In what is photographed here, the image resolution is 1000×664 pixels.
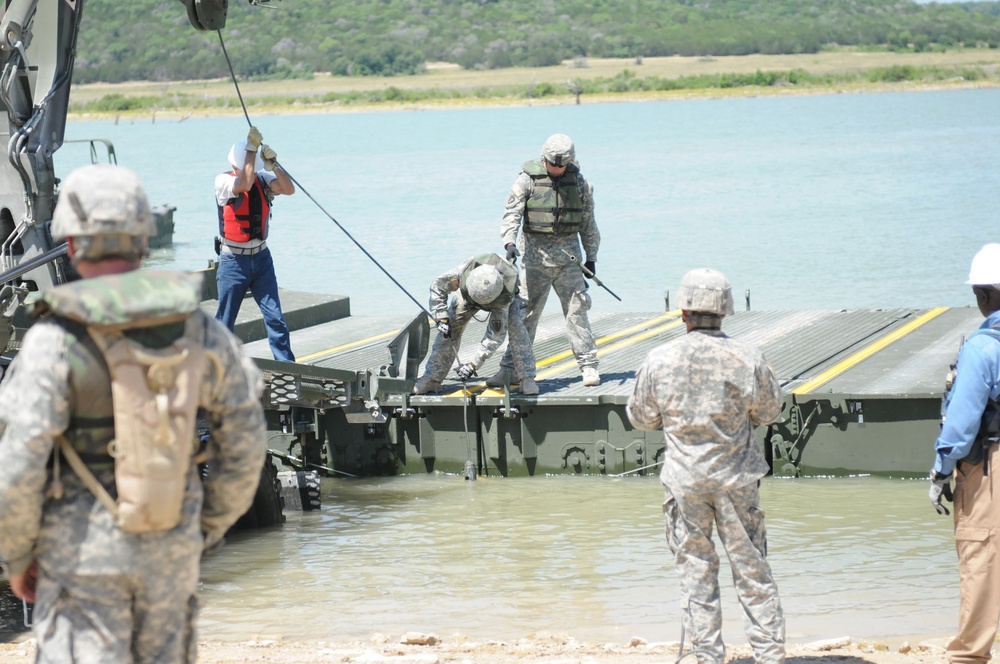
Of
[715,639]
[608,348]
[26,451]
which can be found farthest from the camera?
[608,348]

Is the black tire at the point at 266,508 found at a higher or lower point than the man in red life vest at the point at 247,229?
lower

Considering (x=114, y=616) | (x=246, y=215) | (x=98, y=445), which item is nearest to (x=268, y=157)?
(x=246, y=215)

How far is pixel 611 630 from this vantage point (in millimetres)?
7309

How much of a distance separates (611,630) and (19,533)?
4.16 m

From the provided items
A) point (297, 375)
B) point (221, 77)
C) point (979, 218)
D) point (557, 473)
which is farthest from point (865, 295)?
point (221, 77)

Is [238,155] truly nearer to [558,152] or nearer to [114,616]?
[558,152]

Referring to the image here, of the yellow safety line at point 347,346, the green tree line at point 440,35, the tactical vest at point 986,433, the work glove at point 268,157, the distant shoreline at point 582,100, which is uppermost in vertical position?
the green tree line at point 440,35

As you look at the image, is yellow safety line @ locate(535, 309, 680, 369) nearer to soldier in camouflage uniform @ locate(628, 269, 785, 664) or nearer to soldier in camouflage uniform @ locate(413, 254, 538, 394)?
soldier in camouflage uniform @ locate(413, 254, 538, 394)

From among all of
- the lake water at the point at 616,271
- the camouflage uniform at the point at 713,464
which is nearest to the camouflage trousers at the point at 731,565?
the camouflage uniform at the point at 713,464

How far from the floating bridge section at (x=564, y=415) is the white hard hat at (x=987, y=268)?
16.6 feet

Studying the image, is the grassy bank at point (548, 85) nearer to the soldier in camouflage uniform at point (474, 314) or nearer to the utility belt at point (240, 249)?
the soldier in camouflage uniform at point (474, 314)

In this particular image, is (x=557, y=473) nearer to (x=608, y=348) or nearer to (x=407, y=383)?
(x=407, y=383)

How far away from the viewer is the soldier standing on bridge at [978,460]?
17.2 feet

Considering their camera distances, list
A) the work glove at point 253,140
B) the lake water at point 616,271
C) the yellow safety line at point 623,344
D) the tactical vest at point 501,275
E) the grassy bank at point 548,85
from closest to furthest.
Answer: the lake water at point 616,271, the work glove at point 253,140, the tactical vest at point 501,275, the yellow safety line at point 623,344, the grassy bank at point 548,85
